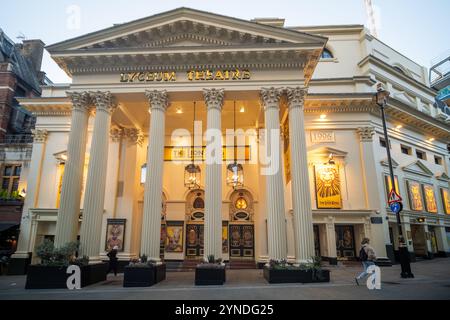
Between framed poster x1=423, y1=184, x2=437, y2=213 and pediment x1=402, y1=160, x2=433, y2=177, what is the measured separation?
946 mm

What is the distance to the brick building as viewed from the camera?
59.2 feet

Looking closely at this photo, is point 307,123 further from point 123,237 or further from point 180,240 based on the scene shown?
point 123,237

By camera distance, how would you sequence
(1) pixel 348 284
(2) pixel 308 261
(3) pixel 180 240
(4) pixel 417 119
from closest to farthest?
(1) pixel 348 284 → (2) pixel 308 261 → (3) pixel 180 240 → (4) pixel 417 119

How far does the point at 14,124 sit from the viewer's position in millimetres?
24297

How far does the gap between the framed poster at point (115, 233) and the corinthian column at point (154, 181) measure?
5.71 metres

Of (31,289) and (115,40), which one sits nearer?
(31,289)

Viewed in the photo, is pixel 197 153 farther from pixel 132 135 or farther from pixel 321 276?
pixel 321 276

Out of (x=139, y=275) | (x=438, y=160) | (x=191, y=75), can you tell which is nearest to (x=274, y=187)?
(x=139, y=275)

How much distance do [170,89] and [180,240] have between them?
9.58m

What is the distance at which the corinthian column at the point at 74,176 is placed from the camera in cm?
1181

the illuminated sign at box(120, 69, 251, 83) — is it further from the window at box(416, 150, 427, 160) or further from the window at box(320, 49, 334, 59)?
the window at box(416, 150, 427, 160)

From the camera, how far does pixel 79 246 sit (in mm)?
11398

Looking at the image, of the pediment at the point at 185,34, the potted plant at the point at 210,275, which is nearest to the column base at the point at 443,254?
the pediment at the point at 185,34

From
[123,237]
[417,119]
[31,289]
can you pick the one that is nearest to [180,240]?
[123,237]
